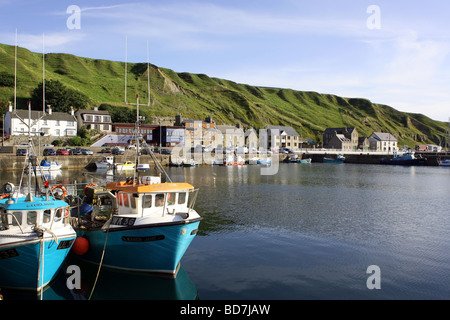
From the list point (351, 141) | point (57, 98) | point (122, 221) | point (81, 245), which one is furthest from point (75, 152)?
point (351, 141)

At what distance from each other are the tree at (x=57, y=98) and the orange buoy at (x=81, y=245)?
366ft

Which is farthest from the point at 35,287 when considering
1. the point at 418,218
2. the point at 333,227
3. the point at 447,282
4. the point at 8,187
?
the point at 418,218

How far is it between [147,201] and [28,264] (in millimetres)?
6224

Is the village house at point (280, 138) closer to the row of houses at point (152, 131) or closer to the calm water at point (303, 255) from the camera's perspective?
the row of houses at point (152, 131)

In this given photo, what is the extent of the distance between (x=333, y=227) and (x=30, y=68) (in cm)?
16691

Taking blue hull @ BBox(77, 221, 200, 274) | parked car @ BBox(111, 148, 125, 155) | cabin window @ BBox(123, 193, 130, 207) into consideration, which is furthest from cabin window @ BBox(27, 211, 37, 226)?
parked car @ BBox(111, 148, 125, 155)

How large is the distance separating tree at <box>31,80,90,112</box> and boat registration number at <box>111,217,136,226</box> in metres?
113

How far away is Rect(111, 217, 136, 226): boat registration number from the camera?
18.4 meters

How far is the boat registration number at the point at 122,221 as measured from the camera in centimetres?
1837

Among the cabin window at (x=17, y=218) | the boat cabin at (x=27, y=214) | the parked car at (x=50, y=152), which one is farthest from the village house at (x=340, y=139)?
the cabin window at (x=17, y=218)

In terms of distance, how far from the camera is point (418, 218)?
111 feet
